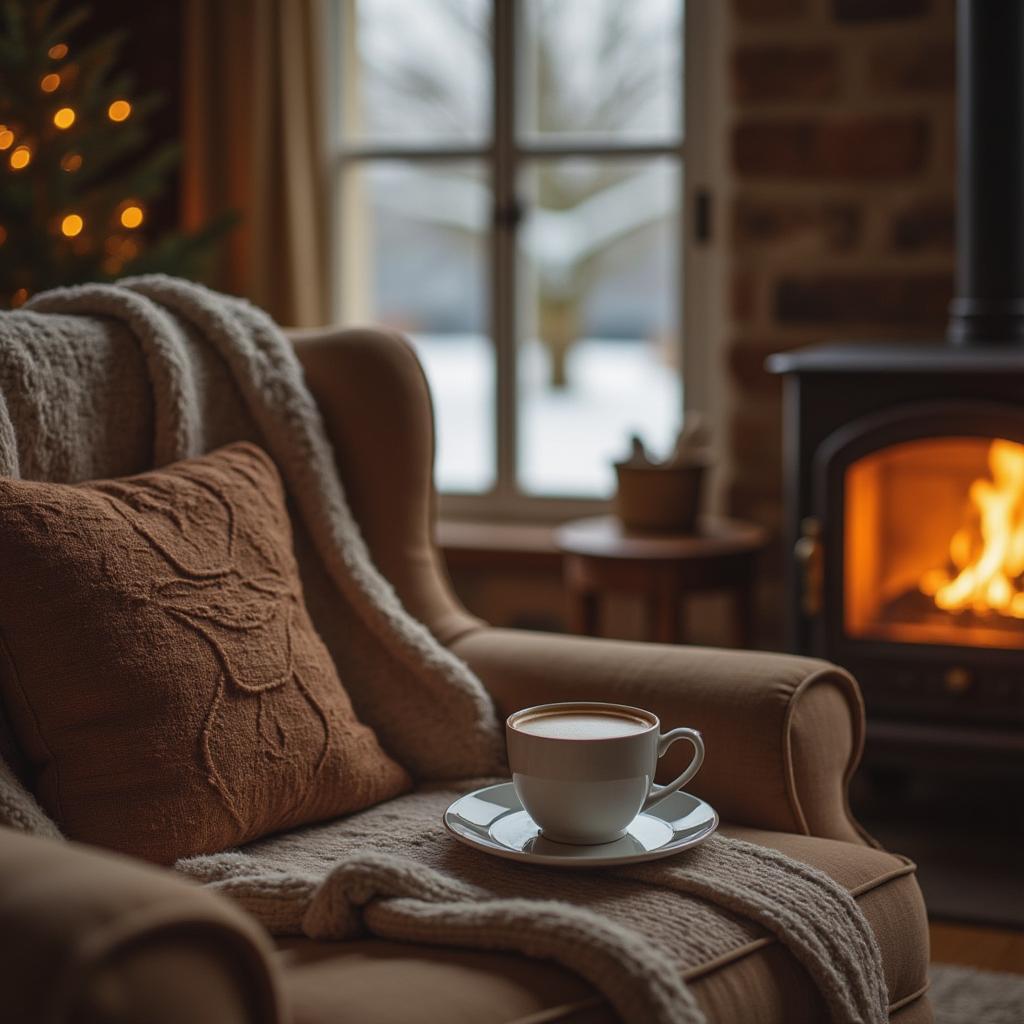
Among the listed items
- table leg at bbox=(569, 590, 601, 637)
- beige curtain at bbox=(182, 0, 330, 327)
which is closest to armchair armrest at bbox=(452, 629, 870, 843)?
table leg at bbox=(569, 590, 601, 637)

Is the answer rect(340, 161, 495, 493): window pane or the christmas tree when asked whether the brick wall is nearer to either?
rect(340, 161, 495, 493): window pane

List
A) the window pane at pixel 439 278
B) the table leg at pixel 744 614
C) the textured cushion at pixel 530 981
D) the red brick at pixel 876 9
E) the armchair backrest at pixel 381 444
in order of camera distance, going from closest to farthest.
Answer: the textured cushion at pixel 530 981 < the armchair backrest at pixel 381 444 < the table leg at pixel 744 614 < the red brick at pixel 876 9 < the window pane at pixel 439 278

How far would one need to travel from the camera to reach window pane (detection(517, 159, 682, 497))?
10.7 ft

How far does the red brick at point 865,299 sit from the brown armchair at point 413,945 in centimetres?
133

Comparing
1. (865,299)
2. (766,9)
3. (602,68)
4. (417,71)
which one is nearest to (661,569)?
(865,299)

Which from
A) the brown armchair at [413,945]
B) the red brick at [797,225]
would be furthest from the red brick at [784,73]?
the brown armchair at [413,945]

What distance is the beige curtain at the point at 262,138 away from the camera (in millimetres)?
3293

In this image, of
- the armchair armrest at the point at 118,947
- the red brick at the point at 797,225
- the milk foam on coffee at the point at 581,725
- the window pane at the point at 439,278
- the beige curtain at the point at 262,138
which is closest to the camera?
the armchair armrest at the point at 118,947

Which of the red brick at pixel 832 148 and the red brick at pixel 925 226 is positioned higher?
the red brick at pixel 832 148

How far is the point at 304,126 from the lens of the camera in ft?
11.0

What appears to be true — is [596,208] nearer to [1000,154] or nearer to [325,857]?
[1000,154]

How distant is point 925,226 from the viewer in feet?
9.45

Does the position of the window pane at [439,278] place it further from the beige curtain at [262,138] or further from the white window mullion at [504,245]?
the beige curtain at [262,138]

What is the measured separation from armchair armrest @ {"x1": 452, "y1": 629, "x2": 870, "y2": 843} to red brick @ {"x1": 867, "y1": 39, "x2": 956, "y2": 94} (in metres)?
1.65
